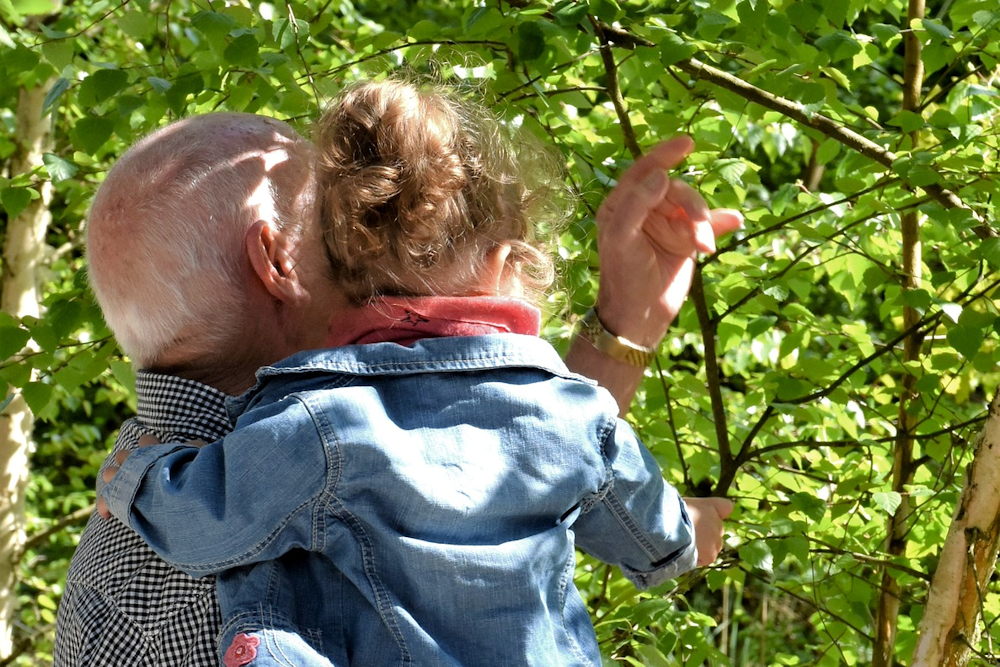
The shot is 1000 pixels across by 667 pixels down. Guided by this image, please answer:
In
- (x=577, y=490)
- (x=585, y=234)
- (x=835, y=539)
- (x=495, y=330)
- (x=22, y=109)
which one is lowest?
(x=835, y=539)

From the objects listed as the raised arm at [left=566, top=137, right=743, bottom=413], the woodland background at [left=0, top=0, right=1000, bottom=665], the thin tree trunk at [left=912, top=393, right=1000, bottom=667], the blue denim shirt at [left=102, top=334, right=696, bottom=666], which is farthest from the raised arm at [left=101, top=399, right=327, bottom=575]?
the thin tree trunk at [left=912, top=393, right=1000, bottom=667]

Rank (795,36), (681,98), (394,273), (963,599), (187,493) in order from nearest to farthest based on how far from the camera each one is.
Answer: (187,493)
(394,273)
(963,599)
(795,36)
(681,98)

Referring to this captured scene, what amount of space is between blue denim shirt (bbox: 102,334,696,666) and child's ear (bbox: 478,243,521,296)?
0.08 meters

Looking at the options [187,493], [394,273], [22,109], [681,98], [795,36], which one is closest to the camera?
[187,493]

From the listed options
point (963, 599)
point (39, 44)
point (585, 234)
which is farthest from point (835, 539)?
point (39, 44)

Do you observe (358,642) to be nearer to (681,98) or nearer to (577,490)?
(577,490)

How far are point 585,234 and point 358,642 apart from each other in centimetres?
97

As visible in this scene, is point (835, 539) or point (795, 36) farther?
point (835, 539)

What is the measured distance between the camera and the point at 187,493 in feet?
3.60

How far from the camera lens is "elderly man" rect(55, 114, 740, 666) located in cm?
121

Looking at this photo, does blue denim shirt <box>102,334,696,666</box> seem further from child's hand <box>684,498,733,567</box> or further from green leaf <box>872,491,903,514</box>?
green leaf <box>872,491,903,514</box>

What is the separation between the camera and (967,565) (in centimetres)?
172

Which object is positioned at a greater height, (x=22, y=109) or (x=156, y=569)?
(x=156, y=569)

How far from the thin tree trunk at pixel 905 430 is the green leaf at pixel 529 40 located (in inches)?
36.1
